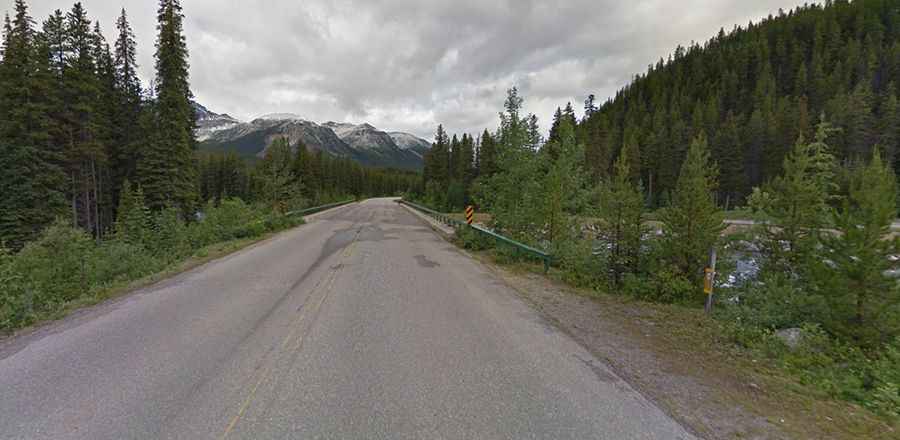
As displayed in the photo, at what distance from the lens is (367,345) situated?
4875 mm

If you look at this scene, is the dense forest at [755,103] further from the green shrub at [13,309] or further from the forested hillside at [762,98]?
the green shrub at [13,309]

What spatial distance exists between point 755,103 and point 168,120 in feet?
369

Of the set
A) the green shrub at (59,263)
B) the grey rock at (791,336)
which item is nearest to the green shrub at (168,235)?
the green shrub at (59,263)

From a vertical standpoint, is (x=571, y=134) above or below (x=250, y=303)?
above

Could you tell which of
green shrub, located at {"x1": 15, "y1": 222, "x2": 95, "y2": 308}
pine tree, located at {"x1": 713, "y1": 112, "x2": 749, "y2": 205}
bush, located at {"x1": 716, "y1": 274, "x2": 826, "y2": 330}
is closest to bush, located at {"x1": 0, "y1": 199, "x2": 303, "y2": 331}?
green shrub, located at {"x1": 15, "y1": 222, "x2": 95, "y2": 308}

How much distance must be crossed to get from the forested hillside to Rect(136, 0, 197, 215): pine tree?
2981cm

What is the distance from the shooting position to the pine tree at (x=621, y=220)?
27.9ft

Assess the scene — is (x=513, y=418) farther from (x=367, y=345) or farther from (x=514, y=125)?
(x=514, y=125)

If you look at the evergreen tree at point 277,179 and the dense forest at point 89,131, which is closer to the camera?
the dense forest at point 89,131

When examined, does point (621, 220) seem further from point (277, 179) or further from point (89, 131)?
point (89, 131)

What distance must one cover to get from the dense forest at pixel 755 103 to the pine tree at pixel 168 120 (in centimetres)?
2305

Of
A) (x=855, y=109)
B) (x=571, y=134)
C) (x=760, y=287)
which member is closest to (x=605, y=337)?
(x=760, y=287)

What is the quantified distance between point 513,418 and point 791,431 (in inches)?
95.0

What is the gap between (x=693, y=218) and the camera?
7.58 m
